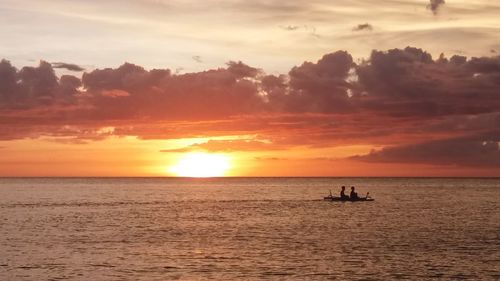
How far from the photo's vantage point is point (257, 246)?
68.9 m

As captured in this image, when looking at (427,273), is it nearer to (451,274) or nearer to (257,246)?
(451,274)

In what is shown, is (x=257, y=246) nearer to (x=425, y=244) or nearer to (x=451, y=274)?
(x=425, y=244)

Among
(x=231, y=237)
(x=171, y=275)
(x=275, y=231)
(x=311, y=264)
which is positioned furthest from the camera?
(x=275, y=231)

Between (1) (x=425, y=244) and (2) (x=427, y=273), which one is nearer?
(2) (x=427, y=273)

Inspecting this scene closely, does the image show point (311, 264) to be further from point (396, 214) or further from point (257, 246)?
point (396, 214)

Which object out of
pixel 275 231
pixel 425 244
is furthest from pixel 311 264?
pixel 275 231

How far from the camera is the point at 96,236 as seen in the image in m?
79.2

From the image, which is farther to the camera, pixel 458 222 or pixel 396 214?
pixel 396 214

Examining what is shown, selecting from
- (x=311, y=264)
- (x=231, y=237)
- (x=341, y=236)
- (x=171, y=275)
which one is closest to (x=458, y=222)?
(x=341, y=236)

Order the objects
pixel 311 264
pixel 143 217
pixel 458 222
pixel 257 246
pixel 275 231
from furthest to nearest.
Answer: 1. pixel 143 217
2. pixel 458 222
3. pixel 275 231
4. pixel 257 246
5. pixel 311 264

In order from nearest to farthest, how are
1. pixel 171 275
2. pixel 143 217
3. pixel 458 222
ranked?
pixel 171 275, pixel 458 222, pixel 143 217

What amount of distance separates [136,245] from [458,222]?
4958 centimetres

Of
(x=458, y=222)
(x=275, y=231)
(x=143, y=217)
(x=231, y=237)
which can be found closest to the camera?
(x=231, y=237)

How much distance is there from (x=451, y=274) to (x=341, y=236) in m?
26.9
